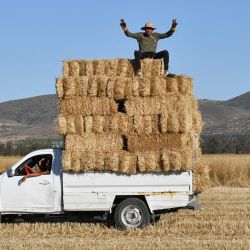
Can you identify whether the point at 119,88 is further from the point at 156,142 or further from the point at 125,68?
the point at 156,142

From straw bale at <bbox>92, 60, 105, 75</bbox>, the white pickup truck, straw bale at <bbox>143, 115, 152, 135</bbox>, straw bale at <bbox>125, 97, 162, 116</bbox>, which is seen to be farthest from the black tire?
straw bale at <bbox>92, 60, 105, 75</bbox>

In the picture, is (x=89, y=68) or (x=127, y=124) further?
(x=89, y=68)

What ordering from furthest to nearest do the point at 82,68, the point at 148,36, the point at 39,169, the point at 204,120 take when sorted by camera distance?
1. the point at 204,120
2. the point at 148,36
3. the point at 82,68
4. the point at 39,169

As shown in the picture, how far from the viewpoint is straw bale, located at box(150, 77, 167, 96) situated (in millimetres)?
13211

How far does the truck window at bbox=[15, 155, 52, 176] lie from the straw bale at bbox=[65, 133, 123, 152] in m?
0.76

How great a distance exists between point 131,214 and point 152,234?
2.86ft

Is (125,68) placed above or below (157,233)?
above

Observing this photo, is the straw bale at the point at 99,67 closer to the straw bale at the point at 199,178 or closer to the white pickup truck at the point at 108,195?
the white pickup truck at the point at 108,195

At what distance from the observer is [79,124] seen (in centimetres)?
1314

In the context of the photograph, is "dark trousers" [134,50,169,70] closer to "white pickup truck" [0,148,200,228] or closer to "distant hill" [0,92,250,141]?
"white pickup truck" [0,148,200,228]

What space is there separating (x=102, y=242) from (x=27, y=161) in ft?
9.30

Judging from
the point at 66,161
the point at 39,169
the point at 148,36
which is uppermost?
the point at 148,36

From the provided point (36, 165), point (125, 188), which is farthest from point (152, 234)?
point (36, 165)

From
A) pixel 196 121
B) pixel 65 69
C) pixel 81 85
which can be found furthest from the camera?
pixel 196 121
